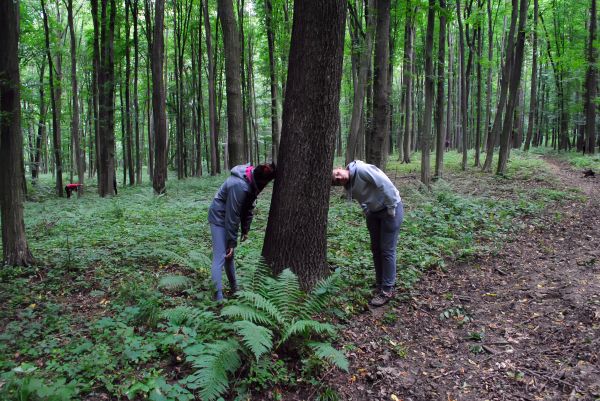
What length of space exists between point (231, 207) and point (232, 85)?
5.37 meters

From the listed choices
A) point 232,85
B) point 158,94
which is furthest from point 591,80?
point 158,94

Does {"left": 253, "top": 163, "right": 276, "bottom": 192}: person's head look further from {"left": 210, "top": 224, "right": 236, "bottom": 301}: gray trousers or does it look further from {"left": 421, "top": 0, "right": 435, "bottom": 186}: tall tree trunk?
{"left": 421, "top": 0, "right": 435, "bottom": 186}: tall tree trunk

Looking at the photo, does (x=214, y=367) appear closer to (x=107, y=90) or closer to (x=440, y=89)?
(x=440, y=89)

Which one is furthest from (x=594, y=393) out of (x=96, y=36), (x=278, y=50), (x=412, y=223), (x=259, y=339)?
(x=278, y=50)

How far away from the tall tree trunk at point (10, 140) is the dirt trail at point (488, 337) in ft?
16.0

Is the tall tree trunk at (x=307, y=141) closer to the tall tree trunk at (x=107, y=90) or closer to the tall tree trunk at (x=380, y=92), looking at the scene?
the tall tree trunk at (x=380, y=92)

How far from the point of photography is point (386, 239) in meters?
4.86

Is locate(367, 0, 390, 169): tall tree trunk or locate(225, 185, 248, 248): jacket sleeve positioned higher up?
locate(367, 0, 390, 169): tall tree trunk

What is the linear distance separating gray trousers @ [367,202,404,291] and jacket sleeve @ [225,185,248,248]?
5.63 ft

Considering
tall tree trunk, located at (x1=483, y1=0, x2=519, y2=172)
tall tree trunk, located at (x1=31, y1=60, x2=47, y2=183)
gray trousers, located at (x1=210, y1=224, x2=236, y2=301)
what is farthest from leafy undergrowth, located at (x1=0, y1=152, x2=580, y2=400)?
tall tree trunk, located at (x1=31, y1=60, x2=47, y2=183)

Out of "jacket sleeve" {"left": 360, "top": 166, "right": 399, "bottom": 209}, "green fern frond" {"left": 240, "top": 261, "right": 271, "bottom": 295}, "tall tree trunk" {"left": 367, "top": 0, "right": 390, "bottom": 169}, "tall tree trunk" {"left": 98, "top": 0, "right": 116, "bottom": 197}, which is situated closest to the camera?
"green fern frond" {"left": 240, "top": 261, "right": 271, "bottom": 295}

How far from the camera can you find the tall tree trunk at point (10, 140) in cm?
516

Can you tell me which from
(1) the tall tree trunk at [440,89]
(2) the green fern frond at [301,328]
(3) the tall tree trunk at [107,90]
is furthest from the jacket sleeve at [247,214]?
(3) the tall tree trunk at [107,90]

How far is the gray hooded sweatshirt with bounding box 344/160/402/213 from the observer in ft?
15.4
